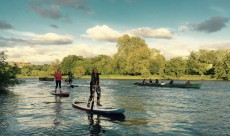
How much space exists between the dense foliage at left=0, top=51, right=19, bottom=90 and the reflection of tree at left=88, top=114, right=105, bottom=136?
3279 cm

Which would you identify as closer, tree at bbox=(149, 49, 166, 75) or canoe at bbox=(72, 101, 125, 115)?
canoe at bbox=(72, 101, 125, 115)

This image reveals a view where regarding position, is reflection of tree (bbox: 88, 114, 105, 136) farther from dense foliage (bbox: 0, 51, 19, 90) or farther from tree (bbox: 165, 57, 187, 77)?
tree (bbox: 165, 57, 187, 77)

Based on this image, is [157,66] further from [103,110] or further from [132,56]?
[103,110]

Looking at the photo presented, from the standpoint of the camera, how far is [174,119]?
24.8 meters

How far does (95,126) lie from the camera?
2081cm

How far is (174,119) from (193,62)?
12128cm

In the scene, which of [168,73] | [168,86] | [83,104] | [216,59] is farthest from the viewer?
[216,59]

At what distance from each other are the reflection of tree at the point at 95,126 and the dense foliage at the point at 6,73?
3279 centimetres

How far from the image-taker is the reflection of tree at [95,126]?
1880 cm

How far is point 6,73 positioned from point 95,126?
36.9m

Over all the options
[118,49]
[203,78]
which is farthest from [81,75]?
[203,78]

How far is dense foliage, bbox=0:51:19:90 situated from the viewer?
5292 centimetres

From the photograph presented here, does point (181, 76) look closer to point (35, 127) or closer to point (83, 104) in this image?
point (83, 104)

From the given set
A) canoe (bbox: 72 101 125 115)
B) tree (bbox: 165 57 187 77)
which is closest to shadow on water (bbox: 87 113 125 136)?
canoe (bbox: 72 101 125 115)
